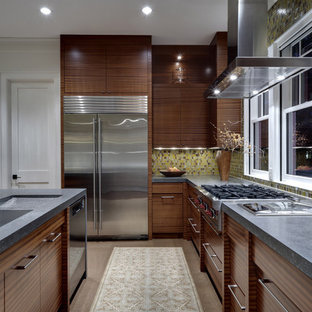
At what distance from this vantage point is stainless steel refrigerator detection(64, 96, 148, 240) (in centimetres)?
380

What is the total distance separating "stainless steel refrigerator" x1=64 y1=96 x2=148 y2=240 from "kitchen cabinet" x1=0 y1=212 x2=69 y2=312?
5.82 ft

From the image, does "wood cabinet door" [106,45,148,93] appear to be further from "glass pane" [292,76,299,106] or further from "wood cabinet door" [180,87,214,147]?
"glass pane" [292,76,299,106]

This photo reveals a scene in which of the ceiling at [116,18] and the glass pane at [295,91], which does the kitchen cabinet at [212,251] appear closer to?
the glass pane at [295,91]

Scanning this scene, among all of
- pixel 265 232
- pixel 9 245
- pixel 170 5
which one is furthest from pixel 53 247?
pixel 170 5

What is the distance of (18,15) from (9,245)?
321 cm

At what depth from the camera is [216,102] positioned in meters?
3.84

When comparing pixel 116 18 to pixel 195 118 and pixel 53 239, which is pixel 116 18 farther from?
pixel 53 239

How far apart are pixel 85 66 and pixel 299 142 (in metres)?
2.90

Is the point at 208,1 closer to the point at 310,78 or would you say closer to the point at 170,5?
the point at 170,5

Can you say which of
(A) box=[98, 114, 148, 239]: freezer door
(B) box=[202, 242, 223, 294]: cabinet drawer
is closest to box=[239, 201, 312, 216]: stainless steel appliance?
(B) box=[202, 242, 223, 294]: cabinet drawer

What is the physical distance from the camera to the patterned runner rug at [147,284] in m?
2.22

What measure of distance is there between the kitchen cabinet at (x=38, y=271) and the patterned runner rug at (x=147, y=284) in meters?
0.46

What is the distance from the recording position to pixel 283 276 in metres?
1.12

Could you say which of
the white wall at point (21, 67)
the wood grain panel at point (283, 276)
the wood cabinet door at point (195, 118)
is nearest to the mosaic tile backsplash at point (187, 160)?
the wood cabinet door at point (195, 118)
